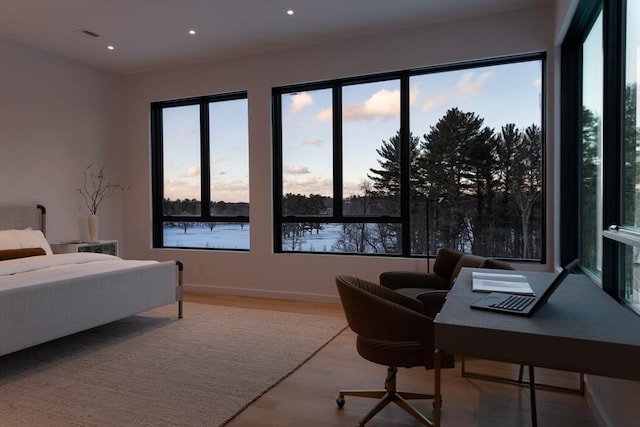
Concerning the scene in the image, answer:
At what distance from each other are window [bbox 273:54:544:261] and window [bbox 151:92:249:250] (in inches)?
24.1

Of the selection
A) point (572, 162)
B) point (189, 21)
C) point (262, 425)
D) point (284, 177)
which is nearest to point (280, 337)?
point (262, 425)

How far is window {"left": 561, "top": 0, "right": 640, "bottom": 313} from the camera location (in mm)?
2174

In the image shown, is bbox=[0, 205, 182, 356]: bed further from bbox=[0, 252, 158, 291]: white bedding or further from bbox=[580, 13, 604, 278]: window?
bbox=[580, 13, 604, 278]: window

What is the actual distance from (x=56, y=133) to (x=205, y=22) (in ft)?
8.27

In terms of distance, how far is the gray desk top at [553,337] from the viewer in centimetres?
132

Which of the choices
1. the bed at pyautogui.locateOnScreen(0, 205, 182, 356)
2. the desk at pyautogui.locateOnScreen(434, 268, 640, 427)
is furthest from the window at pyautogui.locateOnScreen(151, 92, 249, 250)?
the desk at pyautogui.locateOnScreen(434, 268, 640, 427)

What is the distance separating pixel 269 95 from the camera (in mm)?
5336

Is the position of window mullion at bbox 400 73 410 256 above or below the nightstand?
above

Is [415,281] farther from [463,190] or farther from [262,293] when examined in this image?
[262,293]

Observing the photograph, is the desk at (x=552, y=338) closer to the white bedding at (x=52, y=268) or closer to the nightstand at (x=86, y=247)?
the white bedding at (x=52, y=268)

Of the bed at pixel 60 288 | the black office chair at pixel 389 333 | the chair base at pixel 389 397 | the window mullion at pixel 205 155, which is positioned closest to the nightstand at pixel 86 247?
the bed at pixel 60 288

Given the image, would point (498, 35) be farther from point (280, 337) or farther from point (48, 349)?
point (48, 349)

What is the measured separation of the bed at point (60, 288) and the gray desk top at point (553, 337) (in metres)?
2.82

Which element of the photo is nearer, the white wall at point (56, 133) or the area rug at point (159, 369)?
the area rug at point (159, 369)
